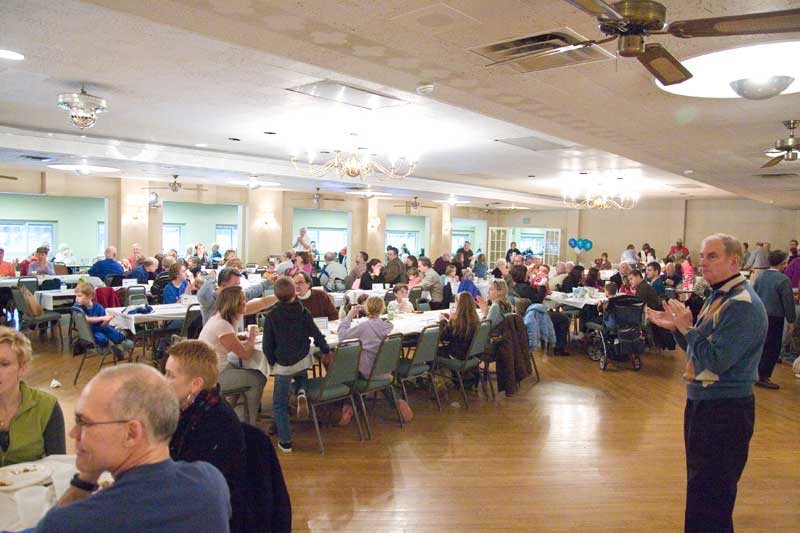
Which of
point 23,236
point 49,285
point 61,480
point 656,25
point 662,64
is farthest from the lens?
point 23,236

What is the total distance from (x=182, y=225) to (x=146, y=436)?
17184mm

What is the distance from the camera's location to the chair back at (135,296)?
7.29 m

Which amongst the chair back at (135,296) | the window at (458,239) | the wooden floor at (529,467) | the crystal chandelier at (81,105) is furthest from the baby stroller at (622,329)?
the window at (458,239)

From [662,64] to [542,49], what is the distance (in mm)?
575

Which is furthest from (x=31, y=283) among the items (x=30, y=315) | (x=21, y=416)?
(x=21, y=416)

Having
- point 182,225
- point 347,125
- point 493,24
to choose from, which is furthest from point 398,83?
point 182,225

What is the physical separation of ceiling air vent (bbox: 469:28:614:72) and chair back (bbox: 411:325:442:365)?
269cm

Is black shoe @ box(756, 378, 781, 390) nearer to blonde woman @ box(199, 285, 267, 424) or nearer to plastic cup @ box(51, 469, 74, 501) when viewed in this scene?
blonde woman @ box(199, 285, 267, 424)

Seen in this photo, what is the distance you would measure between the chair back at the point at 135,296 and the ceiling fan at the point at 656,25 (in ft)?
20.7

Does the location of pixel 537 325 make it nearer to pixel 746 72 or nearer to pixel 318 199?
pixel 746 72

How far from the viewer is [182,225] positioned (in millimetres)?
17312

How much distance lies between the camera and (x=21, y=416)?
87.9 inches

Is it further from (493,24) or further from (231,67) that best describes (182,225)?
(493,24)

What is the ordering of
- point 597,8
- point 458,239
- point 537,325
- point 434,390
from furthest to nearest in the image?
point 458,239, point 537,325, point 434,390, point 597,8
